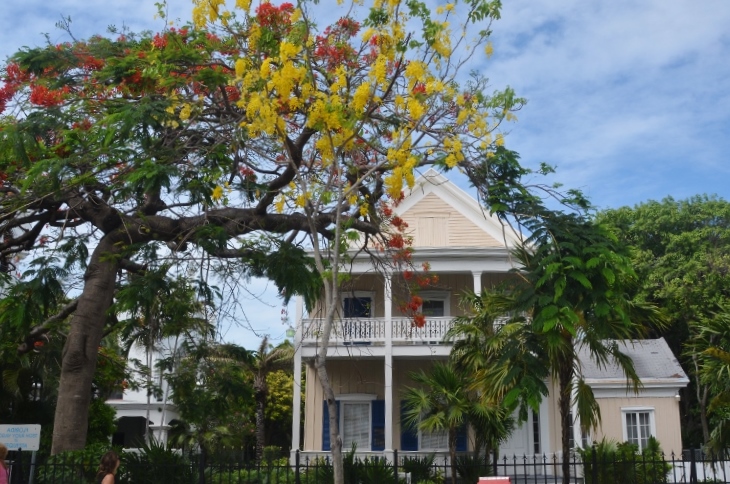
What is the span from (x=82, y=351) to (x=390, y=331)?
10877mm

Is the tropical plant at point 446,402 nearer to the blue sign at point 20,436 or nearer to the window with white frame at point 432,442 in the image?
the window with white frame at point 432,442

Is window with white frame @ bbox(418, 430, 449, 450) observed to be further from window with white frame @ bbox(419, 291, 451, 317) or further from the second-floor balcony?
window with white frame @ bbox(419, 291, 451, 317)

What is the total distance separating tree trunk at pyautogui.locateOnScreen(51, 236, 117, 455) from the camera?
43.4 feet

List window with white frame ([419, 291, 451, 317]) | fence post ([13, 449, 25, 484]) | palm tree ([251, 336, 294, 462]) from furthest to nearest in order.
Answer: palm tree ([251, 336, 294, 462])
window with white frame ([419, 291, 451, 317])
fence post ([13, 449, 25, 484])

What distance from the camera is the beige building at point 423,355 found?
23047 mm

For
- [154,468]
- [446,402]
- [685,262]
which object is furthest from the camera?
[685,262]

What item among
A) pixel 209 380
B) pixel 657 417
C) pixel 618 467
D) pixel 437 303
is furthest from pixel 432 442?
pixel 209 380

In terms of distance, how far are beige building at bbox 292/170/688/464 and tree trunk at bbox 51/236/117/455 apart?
8773mm

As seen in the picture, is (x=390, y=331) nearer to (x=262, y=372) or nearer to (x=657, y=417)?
(x=657, y=417)

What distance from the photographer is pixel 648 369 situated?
26625mm

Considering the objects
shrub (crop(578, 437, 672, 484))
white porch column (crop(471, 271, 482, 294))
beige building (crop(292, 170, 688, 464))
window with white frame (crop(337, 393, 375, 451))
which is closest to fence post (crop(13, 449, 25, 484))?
beige building (crop(292, 170, 688, 464))

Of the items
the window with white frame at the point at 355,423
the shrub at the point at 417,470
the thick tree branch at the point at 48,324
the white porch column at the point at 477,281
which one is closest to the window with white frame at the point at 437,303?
the white porch column at the point at 477,281

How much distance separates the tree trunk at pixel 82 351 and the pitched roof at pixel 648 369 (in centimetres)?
1518

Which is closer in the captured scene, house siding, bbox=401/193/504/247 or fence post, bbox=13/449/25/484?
fence post, bbox=13/449/25/484
